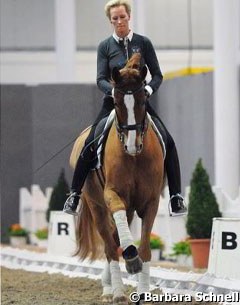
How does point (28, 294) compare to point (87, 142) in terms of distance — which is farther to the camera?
point (28, 294)

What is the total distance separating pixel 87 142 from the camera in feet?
32.2

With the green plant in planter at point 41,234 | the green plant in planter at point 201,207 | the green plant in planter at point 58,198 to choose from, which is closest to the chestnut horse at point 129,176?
the green plant in planter at point 201,207

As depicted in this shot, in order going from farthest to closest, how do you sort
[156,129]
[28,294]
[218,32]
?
[218,32] → [28,294] → [156,129]

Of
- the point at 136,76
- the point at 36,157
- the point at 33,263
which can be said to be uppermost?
the point at 136,76

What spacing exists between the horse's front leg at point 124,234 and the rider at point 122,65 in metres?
0.80

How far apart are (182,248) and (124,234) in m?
5.97

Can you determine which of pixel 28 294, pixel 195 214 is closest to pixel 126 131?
pixel 28 294

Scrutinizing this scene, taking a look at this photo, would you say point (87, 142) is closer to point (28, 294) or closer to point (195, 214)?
point (28, 294)

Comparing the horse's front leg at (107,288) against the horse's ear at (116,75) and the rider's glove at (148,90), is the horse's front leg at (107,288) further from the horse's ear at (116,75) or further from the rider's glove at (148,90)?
the horse's ear at (116,75)

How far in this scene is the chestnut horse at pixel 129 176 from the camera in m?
8.72

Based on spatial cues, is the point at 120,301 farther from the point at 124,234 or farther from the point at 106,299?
the point at 124,234

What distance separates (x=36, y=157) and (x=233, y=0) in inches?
176

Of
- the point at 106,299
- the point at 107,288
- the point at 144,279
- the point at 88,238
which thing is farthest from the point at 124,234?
the point at 88,238

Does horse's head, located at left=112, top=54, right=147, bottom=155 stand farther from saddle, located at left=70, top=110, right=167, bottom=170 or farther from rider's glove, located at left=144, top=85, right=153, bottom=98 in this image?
saddle, located at left=70, top=110, right=167, bottom=170
